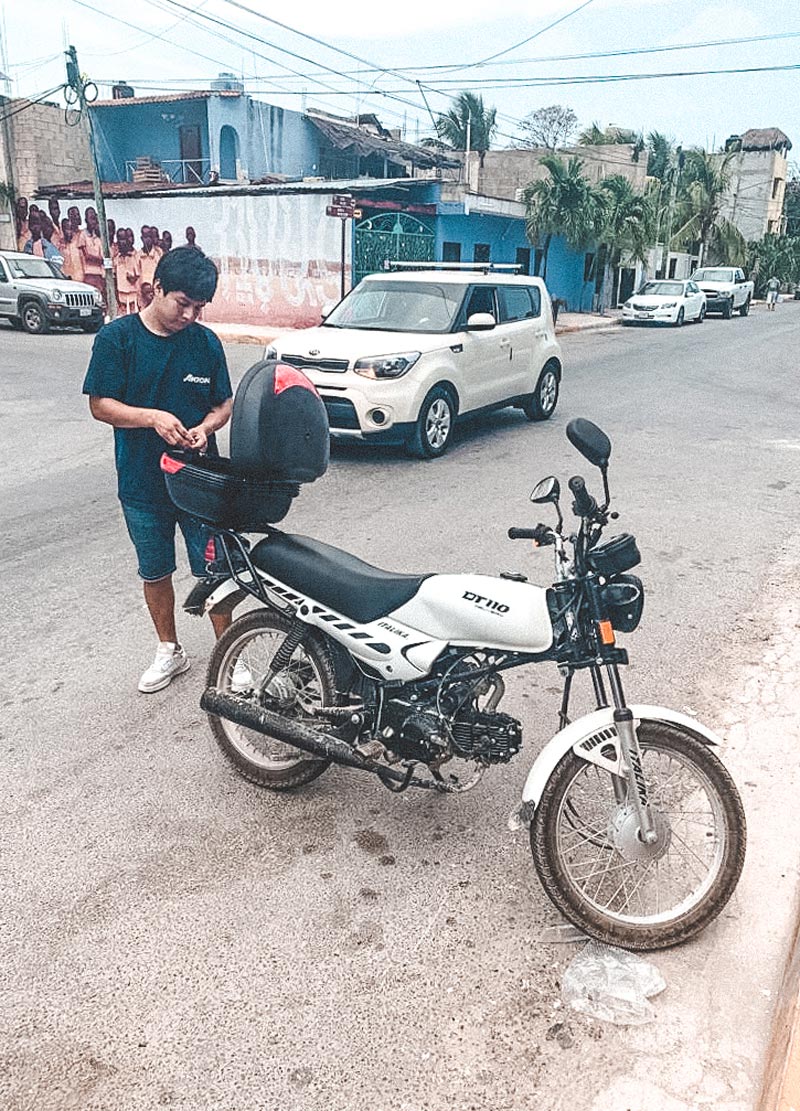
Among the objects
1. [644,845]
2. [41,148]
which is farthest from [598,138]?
[644,845]

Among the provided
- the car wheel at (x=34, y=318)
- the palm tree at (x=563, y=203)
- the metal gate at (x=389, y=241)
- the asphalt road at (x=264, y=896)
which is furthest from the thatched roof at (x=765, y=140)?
the asphalt road at (x=264, y=896)

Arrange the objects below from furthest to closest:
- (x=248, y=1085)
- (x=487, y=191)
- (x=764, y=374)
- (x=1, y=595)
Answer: (x=487, y=191) → (x=764, y=374) → (x=1, y=595) → (x=248, y=1085)

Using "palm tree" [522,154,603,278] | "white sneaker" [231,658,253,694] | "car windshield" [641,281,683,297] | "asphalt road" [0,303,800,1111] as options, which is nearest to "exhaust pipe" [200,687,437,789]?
"white sneaker" [231,658,253,694]

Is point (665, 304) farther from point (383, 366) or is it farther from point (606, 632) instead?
point (606, 632)

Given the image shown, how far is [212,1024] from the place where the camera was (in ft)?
8.08

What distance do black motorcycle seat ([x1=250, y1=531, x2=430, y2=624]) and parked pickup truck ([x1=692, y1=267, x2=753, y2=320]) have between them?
3346 cm

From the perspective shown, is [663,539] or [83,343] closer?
[663,539]

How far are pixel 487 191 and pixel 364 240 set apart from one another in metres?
19.1

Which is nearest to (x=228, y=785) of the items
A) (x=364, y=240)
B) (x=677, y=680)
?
(x=677, y=680)

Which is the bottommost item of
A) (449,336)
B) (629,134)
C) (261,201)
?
(449,336)

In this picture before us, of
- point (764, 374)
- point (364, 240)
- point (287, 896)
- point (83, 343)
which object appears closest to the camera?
point (287, 896)

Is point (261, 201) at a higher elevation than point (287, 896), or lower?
higher

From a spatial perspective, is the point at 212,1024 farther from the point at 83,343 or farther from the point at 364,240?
the point at 364,240

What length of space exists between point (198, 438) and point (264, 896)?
174 centimetres
